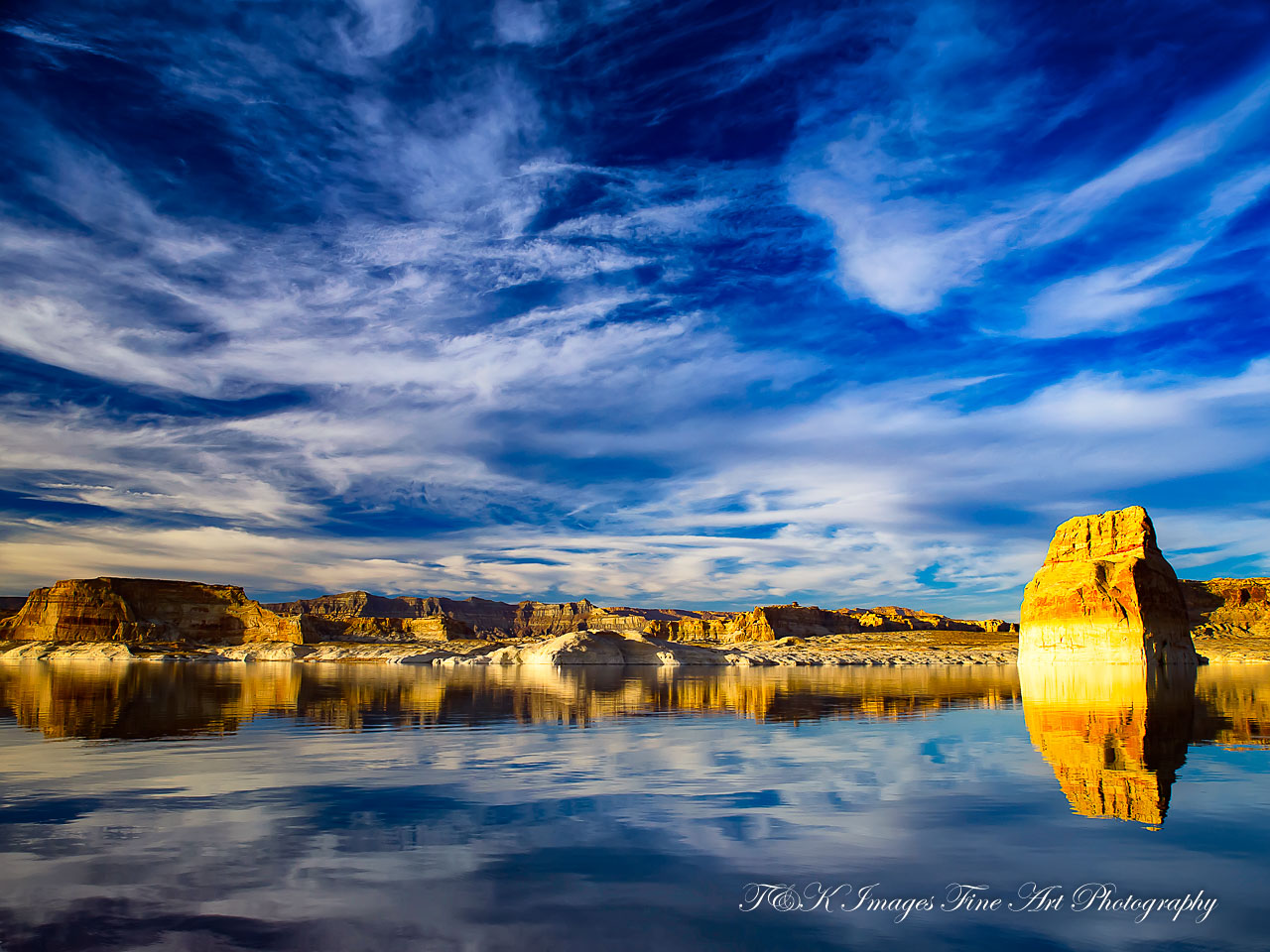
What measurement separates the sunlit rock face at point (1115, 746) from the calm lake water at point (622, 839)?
120 millimetres

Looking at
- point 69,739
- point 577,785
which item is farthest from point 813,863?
point 69,739

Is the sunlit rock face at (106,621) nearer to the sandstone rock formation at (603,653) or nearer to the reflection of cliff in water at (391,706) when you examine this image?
the sandstone rock formation at (603,653)

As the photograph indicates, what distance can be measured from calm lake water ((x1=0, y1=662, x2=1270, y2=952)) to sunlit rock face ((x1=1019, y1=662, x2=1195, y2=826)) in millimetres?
120

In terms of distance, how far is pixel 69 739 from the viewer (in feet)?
63.1

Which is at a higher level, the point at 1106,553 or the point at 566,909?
the point at 1106,553

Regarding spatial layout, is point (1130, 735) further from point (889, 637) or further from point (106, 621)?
point (106, 621)

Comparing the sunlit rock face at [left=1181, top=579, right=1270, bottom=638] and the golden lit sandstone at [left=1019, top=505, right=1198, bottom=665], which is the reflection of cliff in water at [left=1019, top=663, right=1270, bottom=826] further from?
the sunlit rock face at [left=1181, top=579, right=1270, bottom=638]

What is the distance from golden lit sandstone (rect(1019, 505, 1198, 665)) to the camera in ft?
235

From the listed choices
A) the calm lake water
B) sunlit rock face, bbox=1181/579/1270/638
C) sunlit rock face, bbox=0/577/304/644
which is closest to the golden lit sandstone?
the calm lake water

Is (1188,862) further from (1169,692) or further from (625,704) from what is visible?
(1169,692)

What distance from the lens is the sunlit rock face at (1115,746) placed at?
11570mm

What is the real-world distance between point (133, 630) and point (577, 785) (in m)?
215

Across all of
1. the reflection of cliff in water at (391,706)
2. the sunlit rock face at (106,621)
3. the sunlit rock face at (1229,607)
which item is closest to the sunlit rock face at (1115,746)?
the reflection of cliff in water at (391,706)

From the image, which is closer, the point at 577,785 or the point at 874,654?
the point at 577,785
